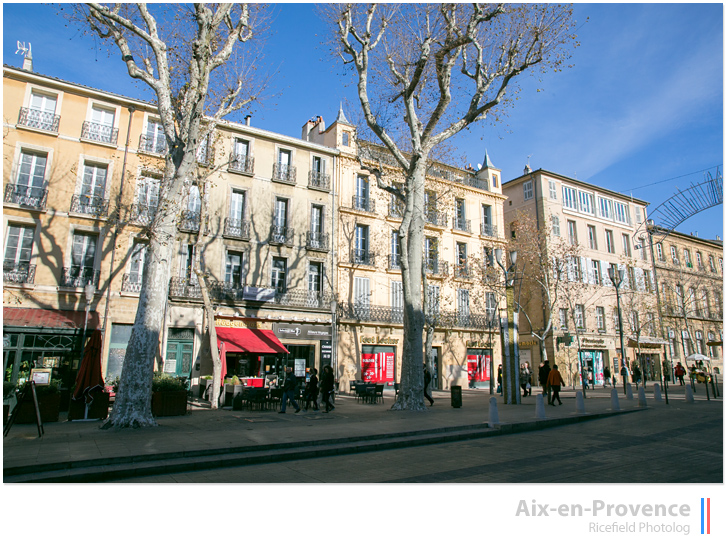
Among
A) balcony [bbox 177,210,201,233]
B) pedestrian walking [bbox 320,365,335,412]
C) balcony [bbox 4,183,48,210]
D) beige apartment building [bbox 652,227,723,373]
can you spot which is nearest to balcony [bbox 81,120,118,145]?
balcony [bbox 4,183,48,210]

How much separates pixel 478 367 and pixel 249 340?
598 inches

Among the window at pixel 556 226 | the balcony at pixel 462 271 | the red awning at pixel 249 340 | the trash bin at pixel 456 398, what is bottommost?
the trash bin at pixel 456 398

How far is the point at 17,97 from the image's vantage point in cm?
1814

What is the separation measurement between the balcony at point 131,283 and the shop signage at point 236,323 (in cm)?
352

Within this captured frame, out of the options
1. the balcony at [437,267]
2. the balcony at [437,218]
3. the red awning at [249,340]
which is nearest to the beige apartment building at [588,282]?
the balcony at [437,218]

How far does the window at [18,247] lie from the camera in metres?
17.2

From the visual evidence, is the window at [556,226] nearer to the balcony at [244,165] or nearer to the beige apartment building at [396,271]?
the beige apartment building at [396,271]

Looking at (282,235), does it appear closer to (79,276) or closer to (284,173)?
(284,173)

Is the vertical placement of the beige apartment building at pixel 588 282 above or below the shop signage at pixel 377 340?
above

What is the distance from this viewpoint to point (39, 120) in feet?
60.4

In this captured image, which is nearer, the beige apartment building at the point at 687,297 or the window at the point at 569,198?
the window at the point at 569,198

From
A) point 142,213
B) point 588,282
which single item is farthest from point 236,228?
point 588,282

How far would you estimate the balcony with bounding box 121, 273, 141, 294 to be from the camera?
18719 millimetres

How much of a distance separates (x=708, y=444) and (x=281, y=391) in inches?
416
